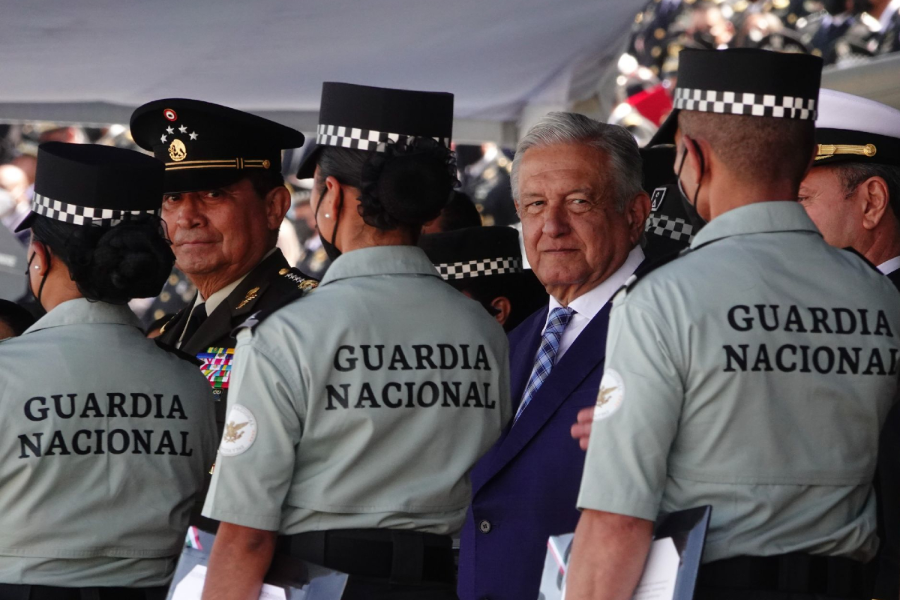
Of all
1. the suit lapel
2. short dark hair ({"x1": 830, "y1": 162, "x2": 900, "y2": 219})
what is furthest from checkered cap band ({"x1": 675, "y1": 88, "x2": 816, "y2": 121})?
short dark hair ({"x1": 830, "y1": 162, "x2": 900, "y2": 219})

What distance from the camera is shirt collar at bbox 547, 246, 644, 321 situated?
2980 millimetres

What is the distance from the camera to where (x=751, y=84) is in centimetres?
205

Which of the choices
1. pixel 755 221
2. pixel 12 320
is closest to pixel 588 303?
pixel 755 221

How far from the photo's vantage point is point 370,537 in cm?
218

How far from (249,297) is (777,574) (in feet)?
5.98

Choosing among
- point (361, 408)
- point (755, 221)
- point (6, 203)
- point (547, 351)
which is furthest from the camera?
point (6, 203)

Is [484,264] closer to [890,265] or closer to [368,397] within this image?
[890,265]

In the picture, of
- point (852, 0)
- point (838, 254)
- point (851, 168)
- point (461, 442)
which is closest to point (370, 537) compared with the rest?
point (461, 442)

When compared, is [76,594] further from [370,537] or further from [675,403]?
[675,403]

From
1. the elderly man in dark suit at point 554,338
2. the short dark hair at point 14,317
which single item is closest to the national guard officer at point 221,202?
the short dark hair at point 14,317

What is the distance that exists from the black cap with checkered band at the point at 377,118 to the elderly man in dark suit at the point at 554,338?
2.33 ft

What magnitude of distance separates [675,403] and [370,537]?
2.04 feet

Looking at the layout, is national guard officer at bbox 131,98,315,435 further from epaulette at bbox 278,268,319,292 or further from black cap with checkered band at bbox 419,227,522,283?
black cap with checkered band at bbox 419,227,522,283

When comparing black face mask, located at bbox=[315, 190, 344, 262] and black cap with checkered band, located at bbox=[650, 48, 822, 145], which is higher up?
black cap with checkered band, located at bbox=[650, 48, 822, 145]
